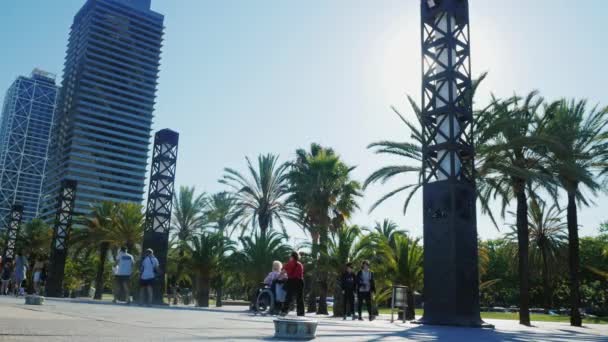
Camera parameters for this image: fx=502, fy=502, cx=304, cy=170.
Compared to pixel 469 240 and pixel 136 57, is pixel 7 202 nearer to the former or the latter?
pixel 136 57

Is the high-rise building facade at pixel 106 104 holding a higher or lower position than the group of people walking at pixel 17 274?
higher

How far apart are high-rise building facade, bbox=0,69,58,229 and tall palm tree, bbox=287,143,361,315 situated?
16831cm

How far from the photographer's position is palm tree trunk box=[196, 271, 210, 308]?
96.6 ft

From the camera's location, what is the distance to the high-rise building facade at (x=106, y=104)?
5728 inches

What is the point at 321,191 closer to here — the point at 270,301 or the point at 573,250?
the point at 573,250

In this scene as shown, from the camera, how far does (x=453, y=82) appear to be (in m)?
14.4

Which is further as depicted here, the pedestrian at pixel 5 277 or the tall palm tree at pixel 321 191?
the tall palm tree at pixel 321 191

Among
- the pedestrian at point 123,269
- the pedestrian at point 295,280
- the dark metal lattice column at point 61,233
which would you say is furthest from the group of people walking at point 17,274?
the pedestrian at point 295,280

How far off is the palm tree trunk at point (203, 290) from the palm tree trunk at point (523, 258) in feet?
55.6

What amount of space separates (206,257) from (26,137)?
180 m

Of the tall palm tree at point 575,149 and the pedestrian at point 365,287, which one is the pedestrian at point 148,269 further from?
the tall palm tree at point 575,149

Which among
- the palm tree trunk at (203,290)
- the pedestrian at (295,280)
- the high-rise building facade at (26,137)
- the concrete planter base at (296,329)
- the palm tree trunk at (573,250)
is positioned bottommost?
the palm tree trunk at (203,290)

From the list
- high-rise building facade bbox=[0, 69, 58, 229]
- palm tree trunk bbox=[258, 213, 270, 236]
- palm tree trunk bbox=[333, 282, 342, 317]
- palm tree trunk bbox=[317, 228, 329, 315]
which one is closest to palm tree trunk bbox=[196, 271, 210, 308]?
palm tree trunk bbox=[258, 213, 270, 236]

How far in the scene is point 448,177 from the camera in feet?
44.6
